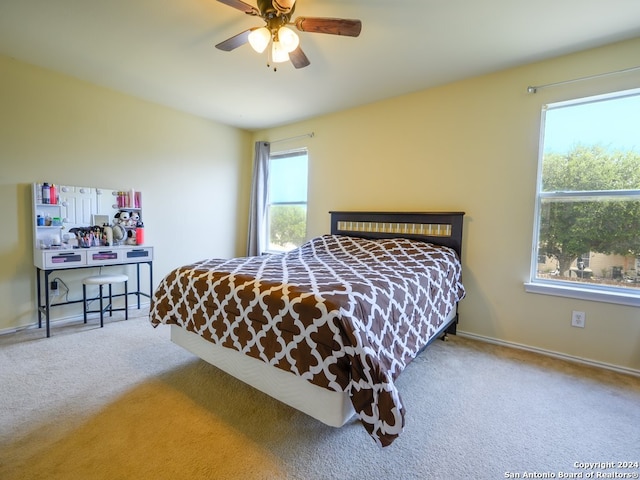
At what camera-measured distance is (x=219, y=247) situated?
4.51 metres

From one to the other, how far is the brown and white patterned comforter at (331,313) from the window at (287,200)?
182 centimetres

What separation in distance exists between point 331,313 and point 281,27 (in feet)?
5.75

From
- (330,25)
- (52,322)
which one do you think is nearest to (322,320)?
(330,25)

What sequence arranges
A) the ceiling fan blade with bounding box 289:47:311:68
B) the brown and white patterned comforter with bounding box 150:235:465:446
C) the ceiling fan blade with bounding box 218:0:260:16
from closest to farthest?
the brown and white patterned comforter with bounding box 150:235:465:446
the ceiling fan blade with bounding box 218:0:260:16
the ceiling fan blade with bounding box 289:47:311:68

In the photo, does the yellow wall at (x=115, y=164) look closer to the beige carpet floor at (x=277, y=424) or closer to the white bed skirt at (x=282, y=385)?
the beige carpet floor at (x=277, y=424)

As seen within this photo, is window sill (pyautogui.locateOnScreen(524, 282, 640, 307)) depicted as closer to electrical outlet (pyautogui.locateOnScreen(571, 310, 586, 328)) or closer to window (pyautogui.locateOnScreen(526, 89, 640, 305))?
window (pyautogui.locateOnScreen(526, 89, 640, 305))

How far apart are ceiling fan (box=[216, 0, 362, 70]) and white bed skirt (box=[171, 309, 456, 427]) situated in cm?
190

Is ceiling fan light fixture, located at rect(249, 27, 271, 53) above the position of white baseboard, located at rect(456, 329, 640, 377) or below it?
above

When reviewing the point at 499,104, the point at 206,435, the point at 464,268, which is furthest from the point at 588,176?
the point at 206,435

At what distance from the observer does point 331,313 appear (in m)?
1.38

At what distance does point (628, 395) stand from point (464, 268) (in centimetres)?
138

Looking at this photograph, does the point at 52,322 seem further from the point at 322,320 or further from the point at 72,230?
the point at 322,320

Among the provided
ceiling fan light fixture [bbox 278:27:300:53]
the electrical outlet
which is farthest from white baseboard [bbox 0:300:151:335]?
the electrical outlet

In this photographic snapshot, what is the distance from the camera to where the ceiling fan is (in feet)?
5.65
